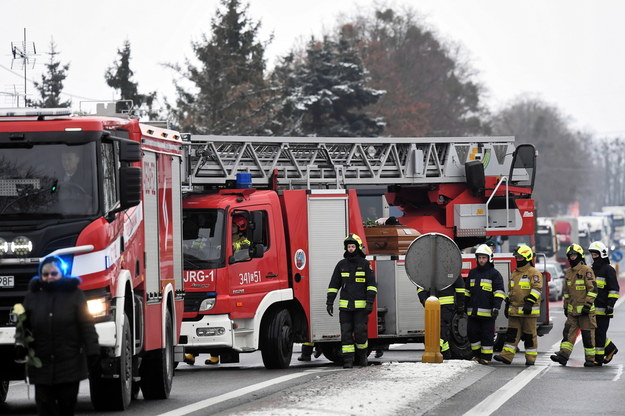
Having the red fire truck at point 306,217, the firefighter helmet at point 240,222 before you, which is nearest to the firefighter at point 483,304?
the red fire truck at point 306,217

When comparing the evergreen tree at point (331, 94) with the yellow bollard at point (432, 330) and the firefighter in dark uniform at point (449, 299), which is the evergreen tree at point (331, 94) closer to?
the firefighter in dark uniform at point (449, 299)

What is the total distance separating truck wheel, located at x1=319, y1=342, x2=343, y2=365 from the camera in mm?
22031

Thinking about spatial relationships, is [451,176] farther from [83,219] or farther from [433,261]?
[83,219]

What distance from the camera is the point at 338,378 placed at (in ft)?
56.9

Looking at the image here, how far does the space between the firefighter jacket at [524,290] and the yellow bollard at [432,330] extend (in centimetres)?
178

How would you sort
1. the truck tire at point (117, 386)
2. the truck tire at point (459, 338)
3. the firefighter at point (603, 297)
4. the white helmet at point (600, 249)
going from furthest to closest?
the truck tire at point (459, 338) < the white helmet at point (600, 249) < the firefighter at point (603, 297) < the truck tire at point (117, 386)

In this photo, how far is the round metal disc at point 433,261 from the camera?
1988 centimetres

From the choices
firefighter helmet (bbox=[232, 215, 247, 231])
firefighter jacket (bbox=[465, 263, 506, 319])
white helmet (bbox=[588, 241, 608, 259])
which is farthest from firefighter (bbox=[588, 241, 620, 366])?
firefighter helmet (bbox=[232, 215, 247, 231])

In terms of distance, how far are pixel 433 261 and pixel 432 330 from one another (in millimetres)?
956

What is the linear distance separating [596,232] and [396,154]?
70909 millimetres

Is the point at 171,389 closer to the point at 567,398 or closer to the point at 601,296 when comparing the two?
the point at 567,398

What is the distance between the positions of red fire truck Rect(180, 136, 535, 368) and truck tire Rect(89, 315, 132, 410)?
18.3 feet

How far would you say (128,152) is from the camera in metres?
13.4

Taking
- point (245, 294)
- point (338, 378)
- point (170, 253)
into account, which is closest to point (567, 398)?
point (338, 378)
